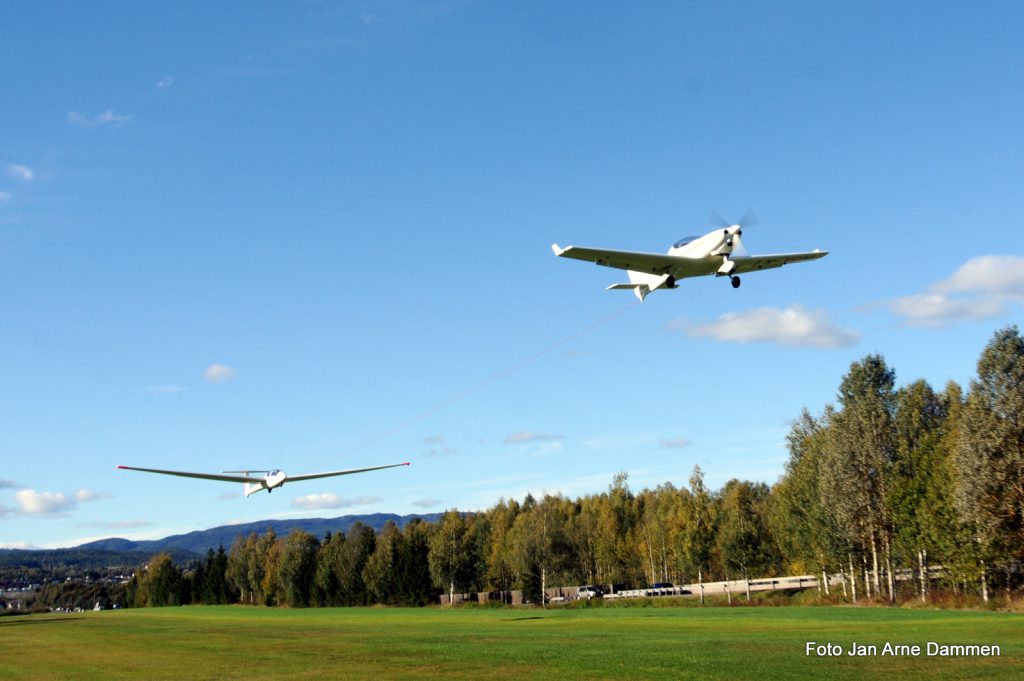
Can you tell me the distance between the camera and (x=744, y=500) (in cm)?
12356

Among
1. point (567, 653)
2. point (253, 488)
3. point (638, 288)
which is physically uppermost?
point (638, 288)

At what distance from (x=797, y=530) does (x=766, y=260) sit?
5207 cm

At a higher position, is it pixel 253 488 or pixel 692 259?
pixel 692 259

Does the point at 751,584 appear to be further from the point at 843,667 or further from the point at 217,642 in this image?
the point at 843,667

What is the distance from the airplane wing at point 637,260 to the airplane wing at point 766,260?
4.51 ft

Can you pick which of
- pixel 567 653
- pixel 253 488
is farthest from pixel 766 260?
pixel 253 488

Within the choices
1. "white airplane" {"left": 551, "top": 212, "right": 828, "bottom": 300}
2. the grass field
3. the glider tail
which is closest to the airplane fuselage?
"white airplane" {"left": 551, "top": 212, "right": 828, "bottom": 300}

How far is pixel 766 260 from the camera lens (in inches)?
1340

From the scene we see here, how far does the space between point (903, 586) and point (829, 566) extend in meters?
5.78

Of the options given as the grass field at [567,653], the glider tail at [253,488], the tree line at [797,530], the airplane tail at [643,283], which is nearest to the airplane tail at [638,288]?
the airplane tail at [643,283]

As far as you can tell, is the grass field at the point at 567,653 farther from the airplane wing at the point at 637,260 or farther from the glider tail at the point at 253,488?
the airplane wing at the point at 637,260

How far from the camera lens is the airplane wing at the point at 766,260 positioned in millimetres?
33406

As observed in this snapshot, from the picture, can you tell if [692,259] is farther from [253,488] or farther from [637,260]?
[253,488]

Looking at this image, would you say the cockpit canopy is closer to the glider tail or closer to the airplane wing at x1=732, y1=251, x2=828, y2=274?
the airplane wing at x1=732, y1=251, x2=828, y2=274
